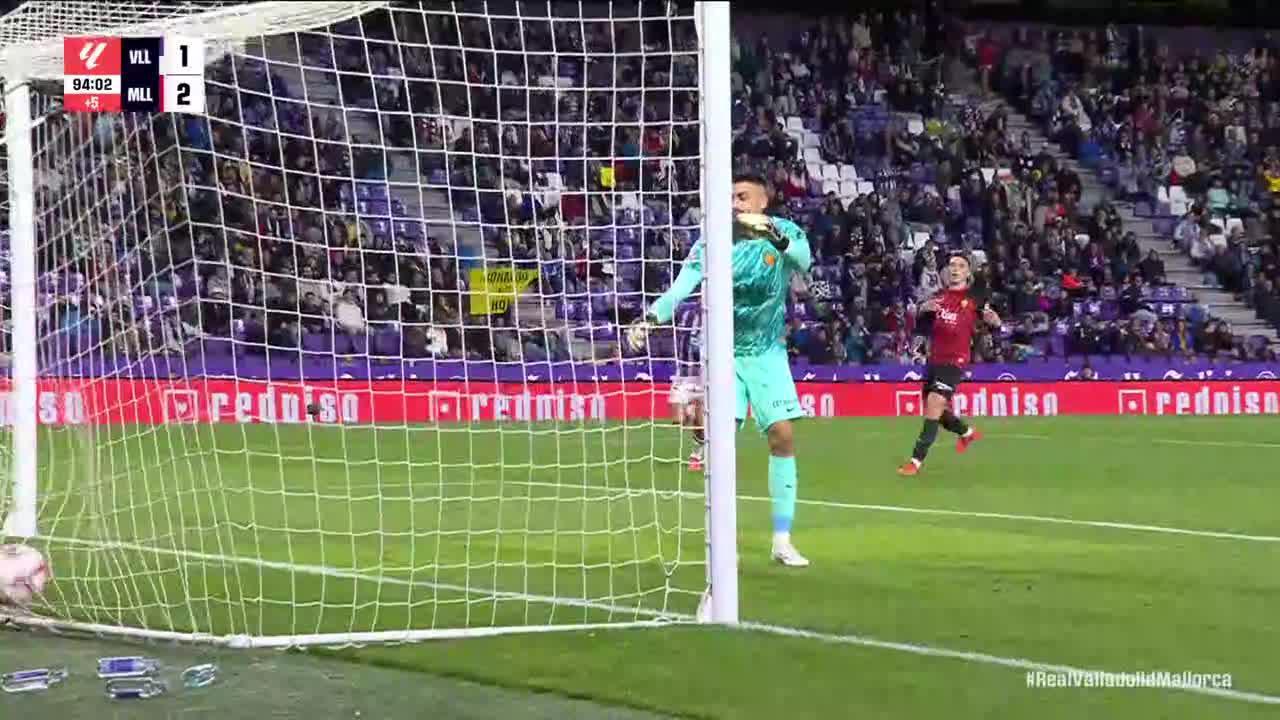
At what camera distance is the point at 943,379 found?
16.8m

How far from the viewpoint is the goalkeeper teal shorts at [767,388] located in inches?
391

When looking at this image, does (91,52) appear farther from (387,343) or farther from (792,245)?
(387,343)

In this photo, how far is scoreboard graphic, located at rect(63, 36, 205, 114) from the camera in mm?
8227

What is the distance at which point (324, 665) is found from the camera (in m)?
→ 7.02

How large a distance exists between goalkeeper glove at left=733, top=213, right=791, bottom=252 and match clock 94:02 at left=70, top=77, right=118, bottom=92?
2986 millimetres

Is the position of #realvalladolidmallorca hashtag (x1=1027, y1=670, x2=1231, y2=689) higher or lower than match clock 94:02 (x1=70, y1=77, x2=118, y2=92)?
lower

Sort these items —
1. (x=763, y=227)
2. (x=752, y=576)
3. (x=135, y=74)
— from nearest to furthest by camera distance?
(x=135, y=74) < (x=763, y=227) < (x=752, y=576)

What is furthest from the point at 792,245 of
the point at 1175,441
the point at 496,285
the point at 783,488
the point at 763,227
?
the point at 1175,441

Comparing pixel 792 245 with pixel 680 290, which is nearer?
pixel 680 290

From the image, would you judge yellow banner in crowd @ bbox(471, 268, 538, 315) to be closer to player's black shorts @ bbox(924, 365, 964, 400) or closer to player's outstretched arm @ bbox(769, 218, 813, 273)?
player's black shorts @ bbox(924, 365, 964, 400)

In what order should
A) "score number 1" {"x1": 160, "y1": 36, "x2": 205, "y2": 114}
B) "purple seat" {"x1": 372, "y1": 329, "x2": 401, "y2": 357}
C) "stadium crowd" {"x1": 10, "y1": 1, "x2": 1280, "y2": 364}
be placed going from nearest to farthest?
1. "score number 1" {"x1": 160, "y1": 36, "x2": 205, "y2": 114}
2. "purple seat" {"x1": 372, "y1": 329, "x2": 401, "y2": 357}
3. "stadium crowd" {"x1": 10, "y1": 1, "x2": 1280, "y2": 364}

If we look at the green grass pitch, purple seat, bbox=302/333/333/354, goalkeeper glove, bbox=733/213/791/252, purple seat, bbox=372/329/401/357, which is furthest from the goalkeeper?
purple seat, bbox=302/333/333/354

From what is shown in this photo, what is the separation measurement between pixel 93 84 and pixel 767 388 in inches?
142

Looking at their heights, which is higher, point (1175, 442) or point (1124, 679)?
point (1124, 679)
